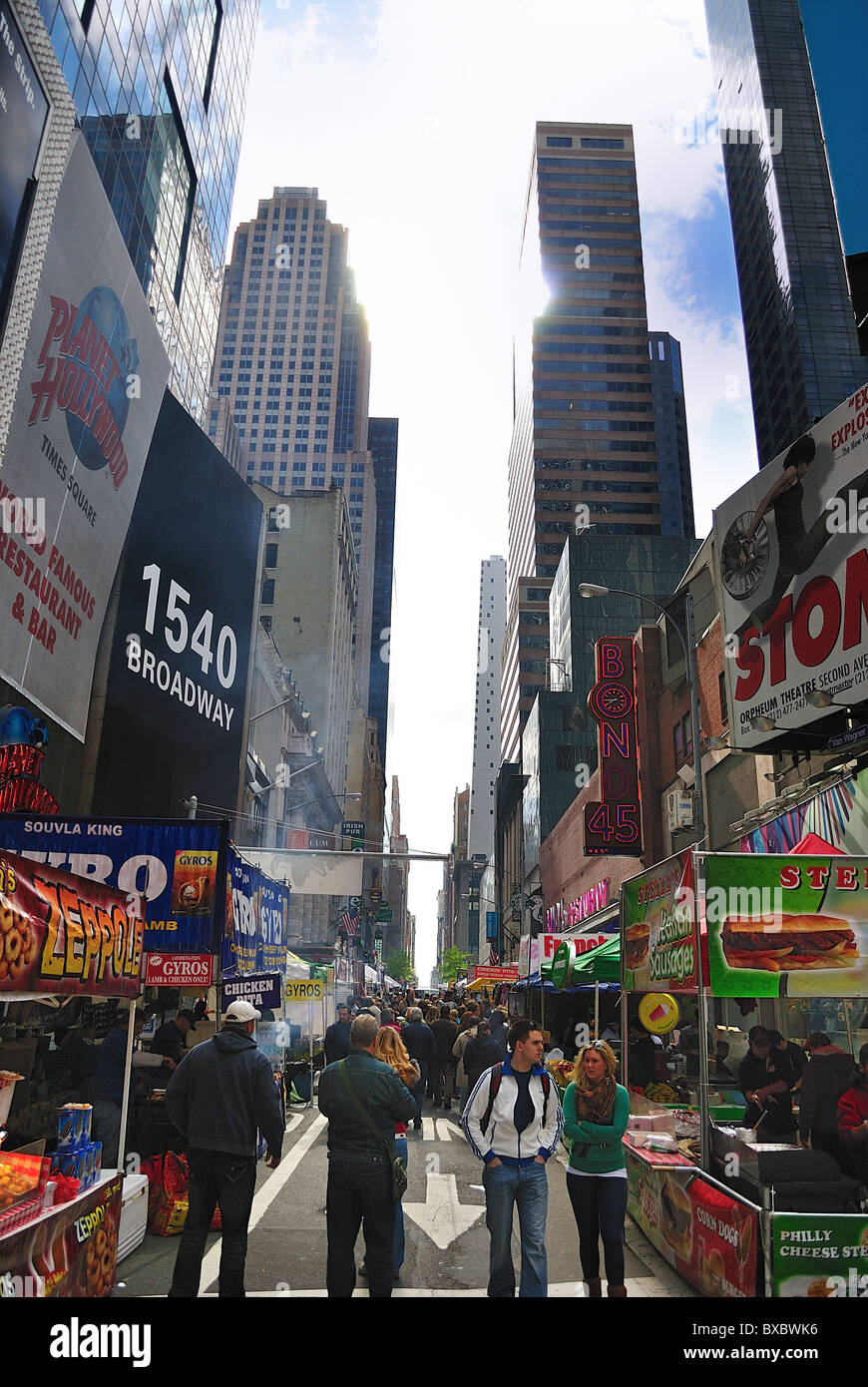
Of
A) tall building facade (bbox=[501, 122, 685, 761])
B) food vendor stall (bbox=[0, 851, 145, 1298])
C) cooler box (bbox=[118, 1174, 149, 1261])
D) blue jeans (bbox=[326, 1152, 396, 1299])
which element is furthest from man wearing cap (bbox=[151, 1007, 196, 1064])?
tall building facade (bbox=[501, 122, 685, 761])

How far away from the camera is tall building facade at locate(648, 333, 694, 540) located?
127 metres

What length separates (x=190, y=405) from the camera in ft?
167

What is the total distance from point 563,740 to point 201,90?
4593 cm

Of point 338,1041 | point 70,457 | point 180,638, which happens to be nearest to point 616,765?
point 180,638

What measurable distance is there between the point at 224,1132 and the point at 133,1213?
2294 millimetres

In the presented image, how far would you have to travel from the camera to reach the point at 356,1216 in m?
5.79

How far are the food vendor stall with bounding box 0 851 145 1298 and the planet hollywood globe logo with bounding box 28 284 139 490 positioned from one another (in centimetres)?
991

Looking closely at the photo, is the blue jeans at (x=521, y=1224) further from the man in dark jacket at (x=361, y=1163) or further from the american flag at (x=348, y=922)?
the american flag at (x=348, y=922)

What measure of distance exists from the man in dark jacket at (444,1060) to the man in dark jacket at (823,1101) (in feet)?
37.0

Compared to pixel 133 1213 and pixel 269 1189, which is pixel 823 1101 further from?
pixel 269 1189

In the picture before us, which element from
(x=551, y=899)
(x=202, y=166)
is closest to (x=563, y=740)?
(x=551, y=899)

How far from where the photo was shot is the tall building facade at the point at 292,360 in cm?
15362

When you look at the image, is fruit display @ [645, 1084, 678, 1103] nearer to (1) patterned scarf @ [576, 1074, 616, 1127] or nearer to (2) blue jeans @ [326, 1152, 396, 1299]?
(1) patterned scarf @ [576, 1074, 616, 1127]
